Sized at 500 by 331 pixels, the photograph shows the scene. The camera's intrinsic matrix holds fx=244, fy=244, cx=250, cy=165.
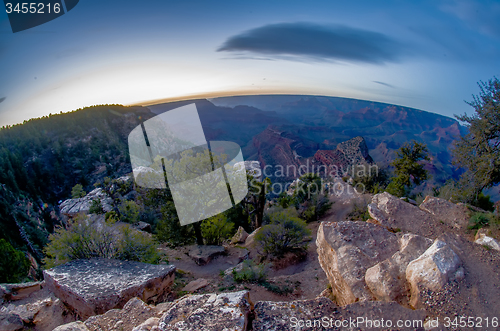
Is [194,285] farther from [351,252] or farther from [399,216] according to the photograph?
[399,216]

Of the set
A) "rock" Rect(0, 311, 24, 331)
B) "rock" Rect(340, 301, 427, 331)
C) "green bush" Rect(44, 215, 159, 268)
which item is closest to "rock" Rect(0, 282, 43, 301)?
"green bush" Rect(44, 215, 159, 268)

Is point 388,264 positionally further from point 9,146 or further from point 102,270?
point 9,146

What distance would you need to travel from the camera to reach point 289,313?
4.35 metres

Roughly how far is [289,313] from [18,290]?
33.2ft

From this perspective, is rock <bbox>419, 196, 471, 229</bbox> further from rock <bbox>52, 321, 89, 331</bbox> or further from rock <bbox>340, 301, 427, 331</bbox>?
rock <bbox>52, 321, 89, 331</bbox>

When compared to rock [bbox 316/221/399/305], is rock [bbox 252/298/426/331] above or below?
above

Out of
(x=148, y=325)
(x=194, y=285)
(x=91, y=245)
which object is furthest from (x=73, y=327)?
(x=194, y=285)

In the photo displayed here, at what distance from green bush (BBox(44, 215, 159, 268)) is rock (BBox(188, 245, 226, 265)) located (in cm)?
405

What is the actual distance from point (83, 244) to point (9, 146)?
237 feet

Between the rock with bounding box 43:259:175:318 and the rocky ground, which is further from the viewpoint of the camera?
the rock with bounding box 43:259:175:318

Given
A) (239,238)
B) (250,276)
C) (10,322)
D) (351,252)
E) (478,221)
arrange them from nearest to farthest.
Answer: (10,322) < (351,252) < (478,221) < (250,276) < (239,238)

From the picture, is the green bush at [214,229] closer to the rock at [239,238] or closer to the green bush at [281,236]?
the green bush at [281,236]

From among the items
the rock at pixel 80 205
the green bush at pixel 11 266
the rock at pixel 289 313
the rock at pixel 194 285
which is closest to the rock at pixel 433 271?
the rock at pixel 289 313

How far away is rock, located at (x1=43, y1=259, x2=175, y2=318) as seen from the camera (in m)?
6.51
